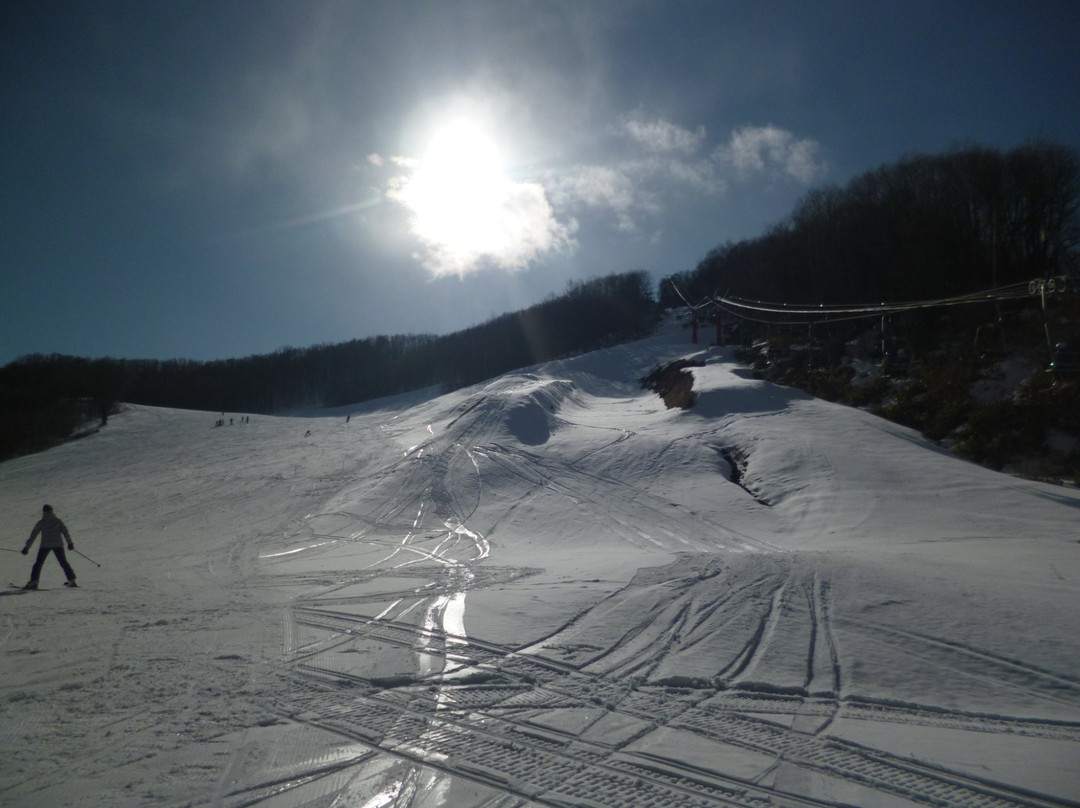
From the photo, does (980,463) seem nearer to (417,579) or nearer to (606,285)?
(417,579)

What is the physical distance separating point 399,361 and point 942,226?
8483 centimetres

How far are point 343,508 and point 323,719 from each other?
1657 cm

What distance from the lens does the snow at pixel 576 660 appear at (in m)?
4.21

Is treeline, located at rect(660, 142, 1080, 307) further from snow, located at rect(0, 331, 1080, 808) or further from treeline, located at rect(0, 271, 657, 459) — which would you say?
treeline, located at rect(0, 271, 657, 459)

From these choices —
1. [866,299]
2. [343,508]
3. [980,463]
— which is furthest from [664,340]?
[343,508]

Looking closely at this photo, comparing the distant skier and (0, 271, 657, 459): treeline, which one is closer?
the distant skier

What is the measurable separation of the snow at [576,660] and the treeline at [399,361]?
200 ft

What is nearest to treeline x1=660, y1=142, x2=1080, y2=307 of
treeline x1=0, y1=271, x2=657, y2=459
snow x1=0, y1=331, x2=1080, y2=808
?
snow x1=0, y1=331, x2=1080, y2=808

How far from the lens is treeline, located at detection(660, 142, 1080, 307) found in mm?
32719

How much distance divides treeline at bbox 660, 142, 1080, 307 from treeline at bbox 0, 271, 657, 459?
3630cm

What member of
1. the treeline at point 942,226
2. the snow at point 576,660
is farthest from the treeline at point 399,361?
the snow at point 576,660

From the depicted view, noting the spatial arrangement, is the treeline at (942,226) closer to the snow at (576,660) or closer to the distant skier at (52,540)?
the snow at (576,660)

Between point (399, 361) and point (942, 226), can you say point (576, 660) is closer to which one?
point (942, 226)

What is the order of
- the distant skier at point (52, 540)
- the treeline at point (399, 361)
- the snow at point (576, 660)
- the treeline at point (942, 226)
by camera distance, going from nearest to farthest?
1. the snow at point (576, 660)
2. the distant skier at point (52, 540)
3. the treeline at point (942, 226)
4. the treeline at point (399, 361)
